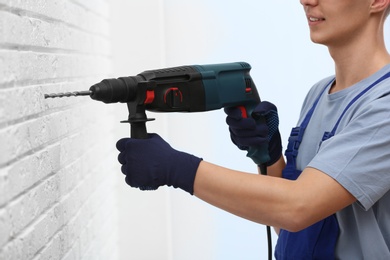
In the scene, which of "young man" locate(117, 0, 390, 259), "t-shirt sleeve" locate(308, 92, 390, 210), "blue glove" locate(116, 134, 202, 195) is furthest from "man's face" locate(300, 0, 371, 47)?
"blue glove" locate(116, 134, 202, 195)

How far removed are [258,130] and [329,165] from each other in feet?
1.25

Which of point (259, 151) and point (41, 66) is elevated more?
point (41, 66)

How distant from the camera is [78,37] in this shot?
1.69 m

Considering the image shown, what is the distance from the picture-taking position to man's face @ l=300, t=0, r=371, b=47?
1.33 meters

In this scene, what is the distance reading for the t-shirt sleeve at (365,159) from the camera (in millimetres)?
1175

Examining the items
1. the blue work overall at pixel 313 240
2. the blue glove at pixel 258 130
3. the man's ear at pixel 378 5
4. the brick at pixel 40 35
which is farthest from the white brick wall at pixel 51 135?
the man's ear at pixel 378 5

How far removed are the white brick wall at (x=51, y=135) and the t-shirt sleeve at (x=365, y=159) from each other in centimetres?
61

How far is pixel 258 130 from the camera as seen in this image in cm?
153

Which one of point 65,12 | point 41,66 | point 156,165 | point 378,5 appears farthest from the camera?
point 65,12

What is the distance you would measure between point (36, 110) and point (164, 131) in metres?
1.24

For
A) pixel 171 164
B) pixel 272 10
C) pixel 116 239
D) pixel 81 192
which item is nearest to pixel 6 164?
pixel 171 164

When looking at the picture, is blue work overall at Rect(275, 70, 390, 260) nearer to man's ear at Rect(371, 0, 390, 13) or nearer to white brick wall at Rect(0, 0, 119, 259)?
man's ear at Rect(371, 0, 390, 13)

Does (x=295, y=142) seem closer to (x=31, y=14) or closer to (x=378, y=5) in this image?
(x=378, y=5)

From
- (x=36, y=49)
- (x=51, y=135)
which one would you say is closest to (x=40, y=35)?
(x=36, y=49)
